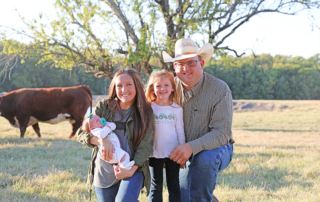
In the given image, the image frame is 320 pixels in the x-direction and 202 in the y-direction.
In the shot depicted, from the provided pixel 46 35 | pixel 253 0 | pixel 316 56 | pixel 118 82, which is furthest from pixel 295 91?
pixel 118 82

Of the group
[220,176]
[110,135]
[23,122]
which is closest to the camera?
[110,135]

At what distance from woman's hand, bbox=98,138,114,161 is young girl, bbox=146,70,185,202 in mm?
545

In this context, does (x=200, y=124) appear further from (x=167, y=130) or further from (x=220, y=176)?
(x=220, y=176)

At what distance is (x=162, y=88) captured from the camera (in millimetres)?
2990

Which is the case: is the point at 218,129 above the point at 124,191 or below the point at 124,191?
above

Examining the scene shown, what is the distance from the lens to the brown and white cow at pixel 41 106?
27.6ft

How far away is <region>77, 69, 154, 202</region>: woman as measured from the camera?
8.52 ft

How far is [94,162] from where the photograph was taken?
2.81 m

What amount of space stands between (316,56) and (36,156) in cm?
9128

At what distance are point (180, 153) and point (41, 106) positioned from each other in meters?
Result: 6.79

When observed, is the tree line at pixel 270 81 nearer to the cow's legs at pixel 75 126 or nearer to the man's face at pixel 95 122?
the cow's legs at pixel 75 126

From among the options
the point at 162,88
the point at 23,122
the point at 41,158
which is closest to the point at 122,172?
the point at 162,88

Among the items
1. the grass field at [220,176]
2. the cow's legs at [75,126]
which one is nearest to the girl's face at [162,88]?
the grass field at [220,176]

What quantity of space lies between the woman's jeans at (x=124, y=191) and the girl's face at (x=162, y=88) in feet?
2.67
